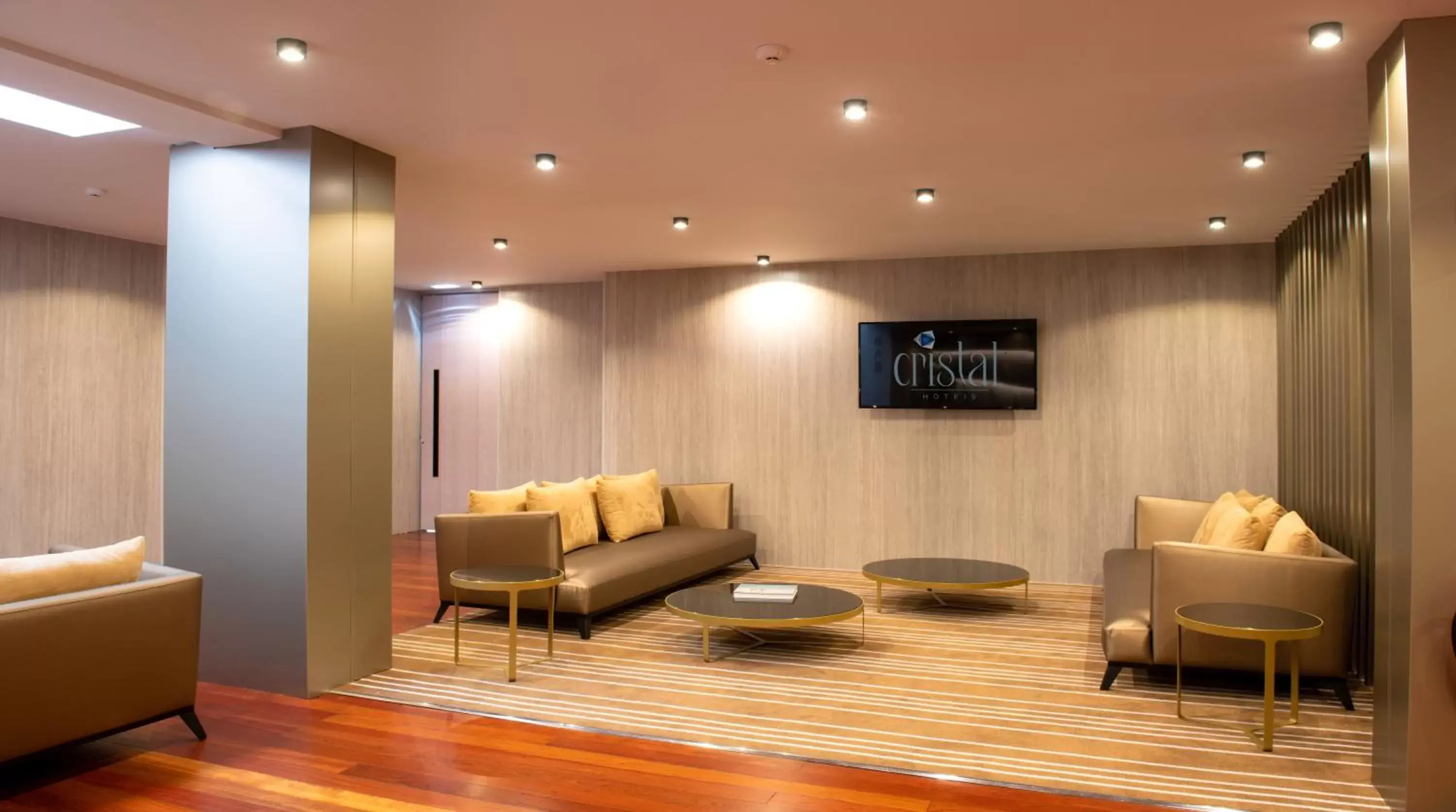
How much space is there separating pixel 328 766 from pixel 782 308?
5564 millimetres

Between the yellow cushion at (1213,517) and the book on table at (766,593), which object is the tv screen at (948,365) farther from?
the book on table at (766,593)

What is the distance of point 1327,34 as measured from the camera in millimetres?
3240

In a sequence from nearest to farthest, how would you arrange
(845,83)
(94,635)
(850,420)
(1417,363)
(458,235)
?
1. (1417,363)
2. (94,635)
3. (845,83)
4. (458,235)
5. (850,420)

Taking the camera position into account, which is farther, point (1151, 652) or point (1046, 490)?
point (1046, 490)

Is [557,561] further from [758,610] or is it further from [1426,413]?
[1426,413]

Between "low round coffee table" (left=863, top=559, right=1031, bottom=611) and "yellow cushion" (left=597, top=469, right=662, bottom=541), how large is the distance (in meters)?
1.80

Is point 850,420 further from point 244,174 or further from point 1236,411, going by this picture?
point 244,174

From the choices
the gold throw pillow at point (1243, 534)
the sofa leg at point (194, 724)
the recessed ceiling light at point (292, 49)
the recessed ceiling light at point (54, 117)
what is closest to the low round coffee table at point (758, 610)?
the gold throw pillow at point (1243, 534)

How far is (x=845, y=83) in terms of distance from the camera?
383 centimetres

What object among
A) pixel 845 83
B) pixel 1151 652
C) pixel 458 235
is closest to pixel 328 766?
pixel 845 83

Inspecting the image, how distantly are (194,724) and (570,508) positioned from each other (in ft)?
9.81

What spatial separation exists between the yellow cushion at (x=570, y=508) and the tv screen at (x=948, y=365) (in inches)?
99.6

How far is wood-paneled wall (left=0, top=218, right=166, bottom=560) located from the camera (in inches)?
268

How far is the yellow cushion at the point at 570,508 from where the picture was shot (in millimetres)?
6402
